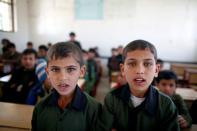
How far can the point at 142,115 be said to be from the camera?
0.82m

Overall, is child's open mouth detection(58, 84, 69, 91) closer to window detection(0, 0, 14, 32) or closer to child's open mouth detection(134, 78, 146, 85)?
child's open mouth detection(134, 78, 146, 85)

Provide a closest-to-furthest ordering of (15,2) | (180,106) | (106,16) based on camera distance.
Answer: (180,106) → (15,2) → (106,16)

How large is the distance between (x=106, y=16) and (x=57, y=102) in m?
5.67

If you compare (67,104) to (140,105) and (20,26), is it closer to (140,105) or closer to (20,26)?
(140,105)

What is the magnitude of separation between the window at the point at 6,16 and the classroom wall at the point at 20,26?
0.17 meters

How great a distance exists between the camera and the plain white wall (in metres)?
5.61

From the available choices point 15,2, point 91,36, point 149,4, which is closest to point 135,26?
point 149,4

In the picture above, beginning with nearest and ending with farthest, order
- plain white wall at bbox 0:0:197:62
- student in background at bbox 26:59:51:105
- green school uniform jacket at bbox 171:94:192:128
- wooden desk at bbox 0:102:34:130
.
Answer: wooden desk at bbox 0:102:34:130
green school uniform jacket at bbox 171:94:192:128
student in background at bbox 26:59:51:105
plain white wall at bbox 0:0:197:62

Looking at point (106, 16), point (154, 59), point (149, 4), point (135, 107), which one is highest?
point (149, 4)

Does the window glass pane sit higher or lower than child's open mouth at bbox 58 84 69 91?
higher

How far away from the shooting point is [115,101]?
2.96 feet

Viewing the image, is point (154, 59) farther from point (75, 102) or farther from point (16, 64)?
point (16, 64)

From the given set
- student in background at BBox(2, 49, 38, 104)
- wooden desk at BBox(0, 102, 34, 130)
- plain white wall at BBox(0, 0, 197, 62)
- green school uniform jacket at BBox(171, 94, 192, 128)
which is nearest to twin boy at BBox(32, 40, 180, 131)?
wooden desk at BBox(0, 102, 34, 130)

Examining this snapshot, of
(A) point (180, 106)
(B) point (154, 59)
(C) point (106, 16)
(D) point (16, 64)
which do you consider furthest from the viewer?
(C) point (106, 16)
